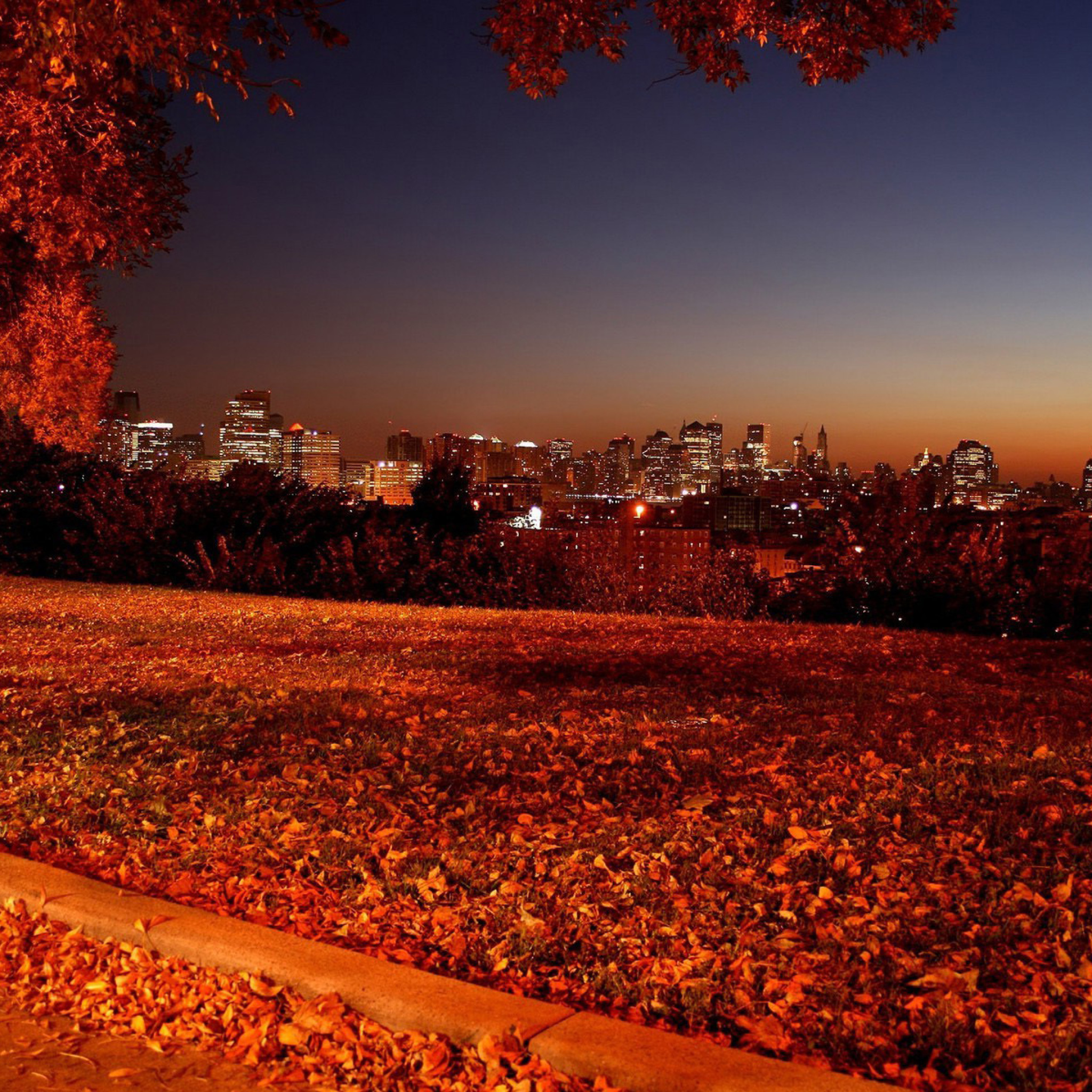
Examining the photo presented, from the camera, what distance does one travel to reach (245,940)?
12.2 feet

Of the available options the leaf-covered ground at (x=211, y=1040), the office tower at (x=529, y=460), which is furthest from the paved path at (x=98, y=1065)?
the office tower at (x=529, y=460)

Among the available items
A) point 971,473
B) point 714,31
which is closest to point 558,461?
point 971,473

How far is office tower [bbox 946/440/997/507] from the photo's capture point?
14.5 meters

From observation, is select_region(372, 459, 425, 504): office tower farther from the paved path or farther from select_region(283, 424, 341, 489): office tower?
the paved path

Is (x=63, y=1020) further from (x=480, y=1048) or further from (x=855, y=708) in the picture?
(x=855, y=708)

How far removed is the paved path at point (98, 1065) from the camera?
10.4 ft

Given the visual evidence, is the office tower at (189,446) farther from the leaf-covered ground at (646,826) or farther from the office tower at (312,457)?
the leaf-covered ground at (646,826)

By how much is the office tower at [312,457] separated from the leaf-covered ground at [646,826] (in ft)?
31.9

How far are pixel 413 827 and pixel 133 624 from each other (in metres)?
7.53

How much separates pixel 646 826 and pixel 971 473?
1901 cm

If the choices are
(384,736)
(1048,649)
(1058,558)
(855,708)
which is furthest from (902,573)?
(384,736)

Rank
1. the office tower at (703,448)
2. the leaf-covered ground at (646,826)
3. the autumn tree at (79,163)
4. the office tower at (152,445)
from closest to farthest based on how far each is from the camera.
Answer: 1. the leaf-covered ground at (646,826)
2. the autumn tree at (79,163)
3. the office tower at (152,445)
4. the office tower at (703,448)

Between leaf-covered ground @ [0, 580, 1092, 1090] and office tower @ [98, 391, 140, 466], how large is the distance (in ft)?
45.9

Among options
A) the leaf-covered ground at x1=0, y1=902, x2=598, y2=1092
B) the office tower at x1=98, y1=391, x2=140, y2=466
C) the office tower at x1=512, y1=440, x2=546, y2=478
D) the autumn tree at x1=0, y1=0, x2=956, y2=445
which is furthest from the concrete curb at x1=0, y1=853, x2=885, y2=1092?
the office tower at x1=512, y1=440, x2=546, y2=478
